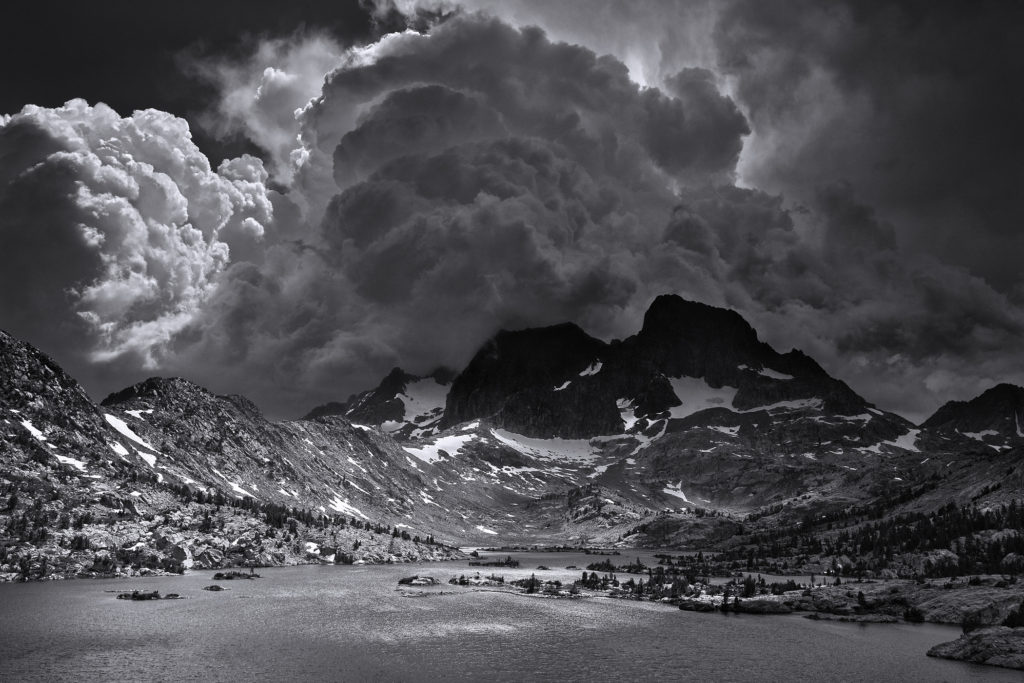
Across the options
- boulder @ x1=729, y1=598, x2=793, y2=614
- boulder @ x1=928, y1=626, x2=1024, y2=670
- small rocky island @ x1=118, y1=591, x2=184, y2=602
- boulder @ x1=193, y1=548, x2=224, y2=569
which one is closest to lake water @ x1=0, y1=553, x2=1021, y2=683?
small rocky island @ x1=118, y1=591, x2=184, y2=602

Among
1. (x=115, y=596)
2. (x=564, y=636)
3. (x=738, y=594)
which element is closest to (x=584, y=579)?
(x=738, y=594)

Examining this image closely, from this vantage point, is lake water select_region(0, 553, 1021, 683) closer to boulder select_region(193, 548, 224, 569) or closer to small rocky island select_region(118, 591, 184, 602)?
small rocky island select_region(118, 591, 184, 602)

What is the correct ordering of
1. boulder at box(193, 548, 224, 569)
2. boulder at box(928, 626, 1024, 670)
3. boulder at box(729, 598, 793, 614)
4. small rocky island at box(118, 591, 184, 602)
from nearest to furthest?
boulder at box(928, 626, 1024, 670) < small rocky island at box(118, 591, 184, 602) < boulder at box(729, 598, 793, 614) < boulder at box(193, 548, 224, 569)

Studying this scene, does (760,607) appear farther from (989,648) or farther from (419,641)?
(419,641)

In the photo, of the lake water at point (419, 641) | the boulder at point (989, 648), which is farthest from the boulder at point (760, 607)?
the boulder at point (989, 648)

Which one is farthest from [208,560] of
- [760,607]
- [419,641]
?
[760,607]

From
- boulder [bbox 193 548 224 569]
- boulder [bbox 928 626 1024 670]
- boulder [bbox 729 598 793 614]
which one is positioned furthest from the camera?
boulder [bbox 193 548 224 569]

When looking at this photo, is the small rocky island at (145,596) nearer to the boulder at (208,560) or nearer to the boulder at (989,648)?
the boulder at (208,560)

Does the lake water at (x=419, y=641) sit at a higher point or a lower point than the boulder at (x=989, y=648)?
lower
